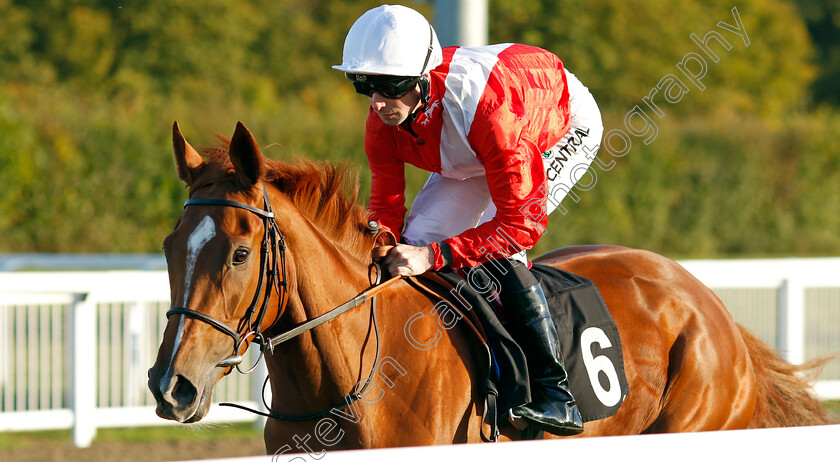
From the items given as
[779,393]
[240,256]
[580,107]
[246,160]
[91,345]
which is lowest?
[91,345]

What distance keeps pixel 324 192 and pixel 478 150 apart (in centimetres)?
50

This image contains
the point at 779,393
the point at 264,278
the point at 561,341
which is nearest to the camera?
the point at 264,278

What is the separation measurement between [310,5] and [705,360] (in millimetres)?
27214

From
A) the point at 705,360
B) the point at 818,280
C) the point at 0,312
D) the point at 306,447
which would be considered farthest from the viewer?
the point at 818,280

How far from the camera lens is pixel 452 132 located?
282 cm

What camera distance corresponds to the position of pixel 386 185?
3152 millimetres

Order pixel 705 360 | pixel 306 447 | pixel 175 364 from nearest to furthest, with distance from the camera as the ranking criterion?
pixel 175 364 < pixel 306 447 < pixel 705 360

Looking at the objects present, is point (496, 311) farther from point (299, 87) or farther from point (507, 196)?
point (299, 87)

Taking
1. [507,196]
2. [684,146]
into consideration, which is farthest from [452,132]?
[684,146]

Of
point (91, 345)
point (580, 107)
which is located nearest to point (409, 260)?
point (580, 107)

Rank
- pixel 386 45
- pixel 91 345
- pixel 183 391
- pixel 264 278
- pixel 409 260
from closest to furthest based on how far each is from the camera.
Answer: pixel 183 391 < pixel 264 278 < pixel 386 45 < pixel 409 260 < pixel 91 345

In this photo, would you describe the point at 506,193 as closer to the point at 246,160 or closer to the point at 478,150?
the point at 478,150

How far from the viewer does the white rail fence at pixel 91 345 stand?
5.29m

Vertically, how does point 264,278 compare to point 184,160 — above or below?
below
